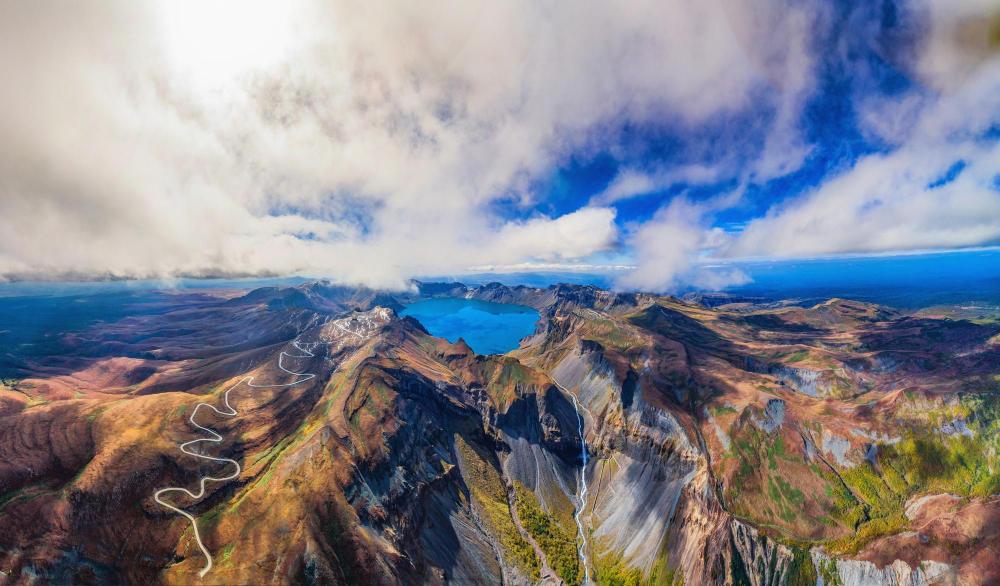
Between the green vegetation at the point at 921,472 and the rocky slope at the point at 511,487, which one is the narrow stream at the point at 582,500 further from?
the green vegetation at the point at 921,472

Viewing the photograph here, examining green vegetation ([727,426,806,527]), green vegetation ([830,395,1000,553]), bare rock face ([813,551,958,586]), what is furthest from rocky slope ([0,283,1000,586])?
green vegetation ([727,426,806,527])

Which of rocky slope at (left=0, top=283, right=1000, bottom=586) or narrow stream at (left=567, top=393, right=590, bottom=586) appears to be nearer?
rocky slope at (left=0, top=283, right=1000, bottom=586)

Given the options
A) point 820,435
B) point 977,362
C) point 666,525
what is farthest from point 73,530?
point 977,362

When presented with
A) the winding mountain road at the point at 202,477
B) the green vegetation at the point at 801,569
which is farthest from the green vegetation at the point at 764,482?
the winding mountain road at the point at 202,477

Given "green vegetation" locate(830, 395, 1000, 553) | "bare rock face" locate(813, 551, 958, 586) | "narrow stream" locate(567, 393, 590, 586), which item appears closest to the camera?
"bare rock face" locate(813, 551, 958, 586)

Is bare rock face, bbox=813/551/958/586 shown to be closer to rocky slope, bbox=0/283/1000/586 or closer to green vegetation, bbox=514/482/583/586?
rocky slope, bbox=0/283/1000/586

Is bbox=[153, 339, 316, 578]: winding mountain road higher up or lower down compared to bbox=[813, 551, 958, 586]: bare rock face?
higher up
